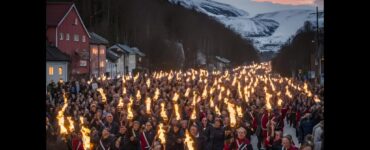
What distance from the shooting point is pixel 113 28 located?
22703 millimetres

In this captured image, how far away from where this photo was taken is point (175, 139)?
356 inches

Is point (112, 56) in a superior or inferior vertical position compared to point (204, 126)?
superior

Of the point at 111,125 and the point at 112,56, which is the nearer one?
the point at 111,125

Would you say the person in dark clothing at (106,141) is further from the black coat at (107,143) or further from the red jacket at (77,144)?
the red jacket at (77,144)

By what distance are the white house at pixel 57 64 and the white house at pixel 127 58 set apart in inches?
199

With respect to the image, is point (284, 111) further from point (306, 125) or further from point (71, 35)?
point (71, 35)

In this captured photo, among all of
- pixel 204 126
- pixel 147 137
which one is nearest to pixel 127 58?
pixel 204 126

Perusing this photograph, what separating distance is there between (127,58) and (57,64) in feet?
30.5

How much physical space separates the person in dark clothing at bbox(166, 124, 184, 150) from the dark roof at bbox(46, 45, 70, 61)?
7369 mm

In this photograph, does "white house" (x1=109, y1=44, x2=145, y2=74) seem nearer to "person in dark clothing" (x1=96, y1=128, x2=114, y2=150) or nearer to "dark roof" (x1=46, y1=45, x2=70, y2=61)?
"dark roof" (x1=46, y1=45, x2=70, y2=61)

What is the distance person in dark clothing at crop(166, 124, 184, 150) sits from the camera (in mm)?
9016

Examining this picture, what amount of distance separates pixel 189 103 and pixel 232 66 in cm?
2795

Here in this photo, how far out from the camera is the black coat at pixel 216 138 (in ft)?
29.1

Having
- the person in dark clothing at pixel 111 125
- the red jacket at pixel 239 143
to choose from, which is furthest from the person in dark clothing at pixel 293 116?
the red jacket at pixel 239 143
